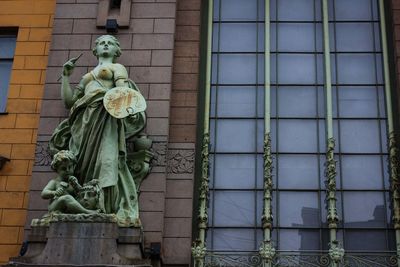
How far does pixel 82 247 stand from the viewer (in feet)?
40.7

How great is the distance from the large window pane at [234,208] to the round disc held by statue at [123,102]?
231 centimetres

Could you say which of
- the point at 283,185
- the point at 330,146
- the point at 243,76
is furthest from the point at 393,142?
the point at 243,76

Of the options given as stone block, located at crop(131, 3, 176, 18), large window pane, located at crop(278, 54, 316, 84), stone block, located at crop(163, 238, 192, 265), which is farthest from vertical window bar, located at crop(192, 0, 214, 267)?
large window pane, located at crop(278, 54, 316, 84)

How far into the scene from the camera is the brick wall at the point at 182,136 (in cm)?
1399

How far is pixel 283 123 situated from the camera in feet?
50.6

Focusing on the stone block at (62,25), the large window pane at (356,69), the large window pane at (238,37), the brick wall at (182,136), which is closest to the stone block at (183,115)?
the brick wall at (182,136)

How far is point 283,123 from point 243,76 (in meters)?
1.24

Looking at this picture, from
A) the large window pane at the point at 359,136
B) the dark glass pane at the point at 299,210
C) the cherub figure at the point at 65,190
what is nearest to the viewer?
the cherub figure at the point at 65,190

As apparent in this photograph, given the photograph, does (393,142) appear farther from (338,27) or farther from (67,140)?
(67,140)

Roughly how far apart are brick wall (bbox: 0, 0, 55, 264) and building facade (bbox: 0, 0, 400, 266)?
2 centimetres

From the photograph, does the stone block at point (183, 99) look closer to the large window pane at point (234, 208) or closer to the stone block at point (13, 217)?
the large window pane at point (234, 208)

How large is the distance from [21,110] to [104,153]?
2.78 metres

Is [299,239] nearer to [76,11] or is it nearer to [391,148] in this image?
[391,148]

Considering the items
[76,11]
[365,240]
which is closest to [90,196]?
[76,11]
